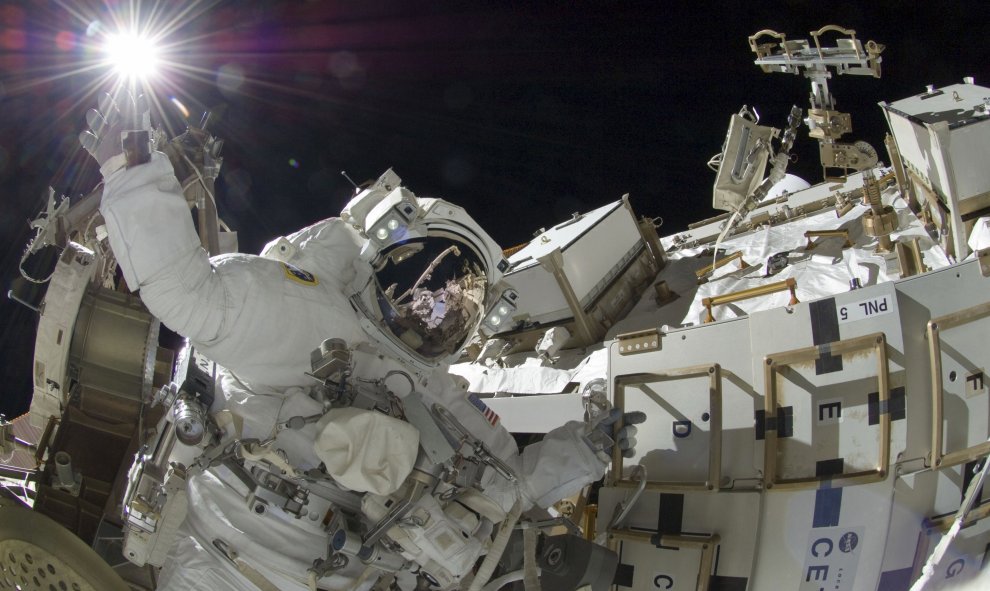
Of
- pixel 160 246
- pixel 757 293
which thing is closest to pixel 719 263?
pixel 757 293

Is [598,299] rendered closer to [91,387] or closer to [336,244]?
[336,244]

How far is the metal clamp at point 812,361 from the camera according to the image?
2631 mm

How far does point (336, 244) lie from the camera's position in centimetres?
322

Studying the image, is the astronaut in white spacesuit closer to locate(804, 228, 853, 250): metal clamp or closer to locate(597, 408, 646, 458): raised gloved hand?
locate(597, 408, 646, 458): raised gloved hand

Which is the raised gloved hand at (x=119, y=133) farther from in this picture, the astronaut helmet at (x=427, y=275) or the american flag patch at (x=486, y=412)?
the american flag patch at (x=486, y=412)

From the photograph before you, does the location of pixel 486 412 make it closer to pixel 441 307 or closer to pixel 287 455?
pixel 441 307

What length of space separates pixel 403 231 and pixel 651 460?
1312 mm

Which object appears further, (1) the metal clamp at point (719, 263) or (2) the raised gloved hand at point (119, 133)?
(1) the metal clamp at point (719, 263)

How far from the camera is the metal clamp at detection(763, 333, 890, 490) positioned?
2631 millimetres

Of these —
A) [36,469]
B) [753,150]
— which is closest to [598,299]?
[753,150]

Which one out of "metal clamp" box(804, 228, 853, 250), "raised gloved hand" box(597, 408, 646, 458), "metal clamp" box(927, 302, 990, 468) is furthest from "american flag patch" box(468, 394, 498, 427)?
"metal clamp" box(804, 228, 853, 250)

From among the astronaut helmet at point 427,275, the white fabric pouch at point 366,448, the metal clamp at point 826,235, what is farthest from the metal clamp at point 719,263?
the white fabric pouch at point 366,448

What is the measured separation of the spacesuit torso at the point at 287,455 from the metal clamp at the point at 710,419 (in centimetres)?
22

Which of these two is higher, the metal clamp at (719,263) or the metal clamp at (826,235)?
the metal clamp at (719,263)
